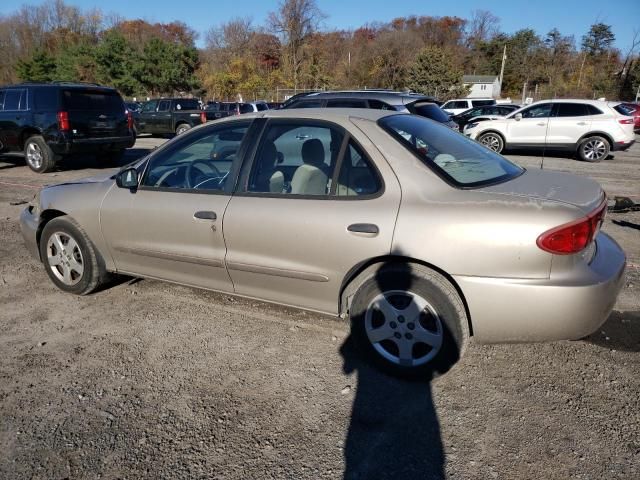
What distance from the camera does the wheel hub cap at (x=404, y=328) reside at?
8.79ft

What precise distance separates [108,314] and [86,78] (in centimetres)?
5602

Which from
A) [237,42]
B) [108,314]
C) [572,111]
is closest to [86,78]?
[237,42]

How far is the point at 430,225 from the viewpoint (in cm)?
256

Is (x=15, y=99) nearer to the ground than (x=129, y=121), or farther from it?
farther from it

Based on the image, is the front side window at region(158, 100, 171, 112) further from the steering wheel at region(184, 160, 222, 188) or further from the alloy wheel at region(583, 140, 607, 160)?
the steering wheel at region(184, 160, 222, 188)

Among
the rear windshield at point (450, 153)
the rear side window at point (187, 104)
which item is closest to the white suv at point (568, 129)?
the rear windshield at point (450, 153)

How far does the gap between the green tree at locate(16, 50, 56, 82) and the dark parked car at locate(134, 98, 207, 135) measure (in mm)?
43404

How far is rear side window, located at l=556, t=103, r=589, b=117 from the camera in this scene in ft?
40.3

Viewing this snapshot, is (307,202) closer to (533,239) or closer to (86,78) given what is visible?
(533,239)

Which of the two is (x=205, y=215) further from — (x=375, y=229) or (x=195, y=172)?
(x=375, y=229)

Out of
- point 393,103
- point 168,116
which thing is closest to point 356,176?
point 393,103

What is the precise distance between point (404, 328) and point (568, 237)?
1.02 m

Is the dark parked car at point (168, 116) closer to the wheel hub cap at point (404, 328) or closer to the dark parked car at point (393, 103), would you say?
the dark parked car at point (393, 103)

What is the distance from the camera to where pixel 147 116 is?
800 inches
